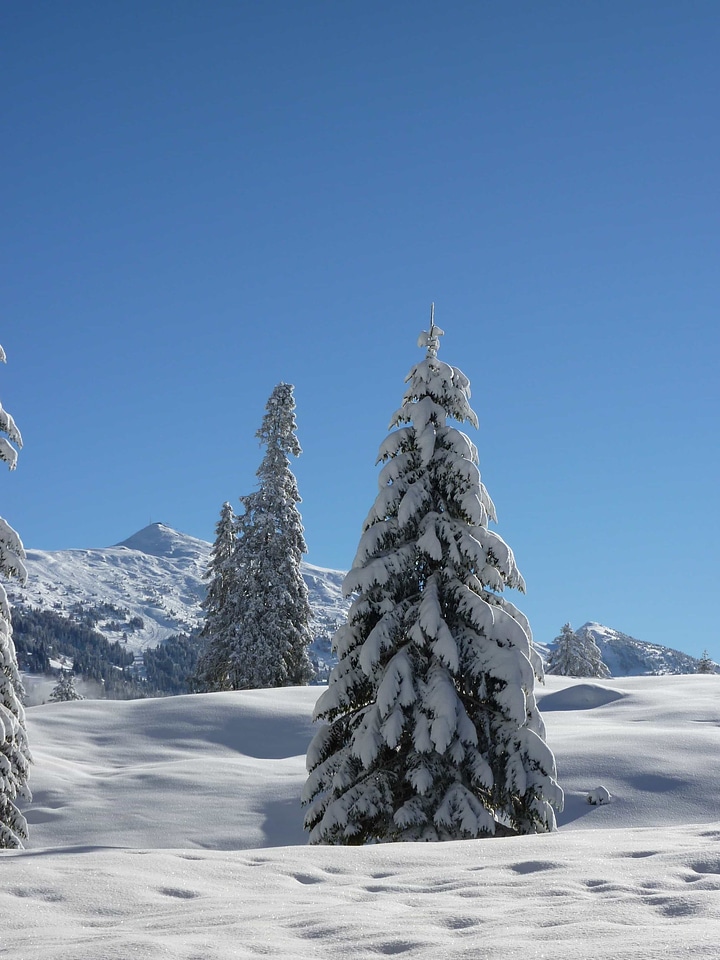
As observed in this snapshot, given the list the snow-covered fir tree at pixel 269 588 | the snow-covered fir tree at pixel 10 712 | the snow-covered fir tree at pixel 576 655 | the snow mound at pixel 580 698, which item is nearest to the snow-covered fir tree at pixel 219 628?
the snow-covered fir tree at pixel 269 588

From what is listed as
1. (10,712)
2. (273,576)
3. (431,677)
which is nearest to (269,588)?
(273,576)

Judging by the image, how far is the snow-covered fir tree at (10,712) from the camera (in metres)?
15.8

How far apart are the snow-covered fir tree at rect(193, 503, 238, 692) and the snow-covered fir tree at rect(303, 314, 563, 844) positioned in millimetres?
24445

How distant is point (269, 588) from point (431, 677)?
25087 millimetres

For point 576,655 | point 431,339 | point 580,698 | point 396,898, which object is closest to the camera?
point 396,898

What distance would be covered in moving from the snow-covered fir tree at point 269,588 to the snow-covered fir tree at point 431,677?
2306cm

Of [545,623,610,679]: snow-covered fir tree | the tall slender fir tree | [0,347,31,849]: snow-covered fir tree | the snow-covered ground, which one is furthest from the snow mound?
[545,623,610,679]: snow-covered fir tree

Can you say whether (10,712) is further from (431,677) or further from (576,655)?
(576,655)

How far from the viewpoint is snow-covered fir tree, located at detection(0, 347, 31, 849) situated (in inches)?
621

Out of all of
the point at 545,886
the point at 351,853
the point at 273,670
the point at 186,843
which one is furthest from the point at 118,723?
the point at 545,886

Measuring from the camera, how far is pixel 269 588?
3819cm

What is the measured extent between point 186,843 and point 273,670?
20263 millimetres

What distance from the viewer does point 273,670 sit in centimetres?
3719

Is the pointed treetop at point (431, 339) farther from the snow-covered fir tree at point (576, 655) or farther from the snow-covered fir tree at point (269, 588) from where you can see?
the snow-covered fir tree at point (576, 655)
